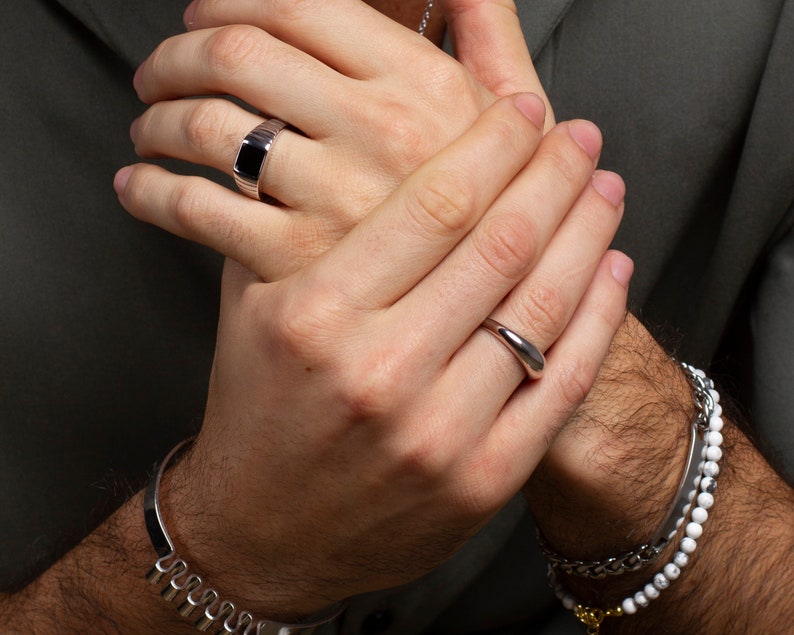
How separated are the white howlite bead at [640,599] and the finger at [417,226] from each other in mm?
508

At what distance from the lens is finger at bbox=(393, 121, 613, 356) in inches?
26.4

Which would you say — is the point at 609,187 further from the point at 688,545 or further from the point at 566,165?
the point at 688,545

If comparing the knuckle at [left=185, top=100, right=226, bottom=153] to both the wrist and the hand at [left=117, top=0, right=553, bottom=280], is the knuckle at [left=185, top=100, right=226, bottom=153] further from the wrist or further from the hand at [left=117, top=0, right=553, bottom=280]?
the wrist

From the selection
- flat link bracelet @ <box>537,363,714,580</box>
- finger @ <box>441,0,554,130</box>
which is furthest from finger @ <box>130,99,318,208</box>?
flat link bracelet @ <box>537,363,714,580</box>

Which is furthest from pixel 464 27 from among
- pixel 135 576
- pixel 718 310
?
pixel 135 576

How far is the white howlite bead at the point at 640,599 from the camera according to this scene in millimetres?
927

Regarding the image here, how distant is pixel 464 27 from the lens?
87 cm

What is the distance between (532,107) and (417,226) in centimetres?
19

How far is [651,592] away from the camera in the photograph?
92 cm

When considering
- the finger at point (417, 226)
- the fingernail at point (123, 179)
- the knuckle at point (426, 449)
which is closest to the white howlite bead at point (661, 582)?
the knuckle at point (426, 449)

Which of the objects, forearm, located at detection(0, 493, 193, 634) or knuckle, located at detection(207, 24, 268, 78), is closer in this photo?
knuckle, located at detection(207, 24, 268, 78)

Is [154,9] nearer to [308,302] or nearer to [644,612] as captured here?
[308,302]

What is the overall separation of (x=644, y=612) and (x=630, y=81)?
0.69 metres

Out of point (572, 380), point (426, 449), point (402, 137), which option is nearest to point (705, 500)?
point (572, 380)
